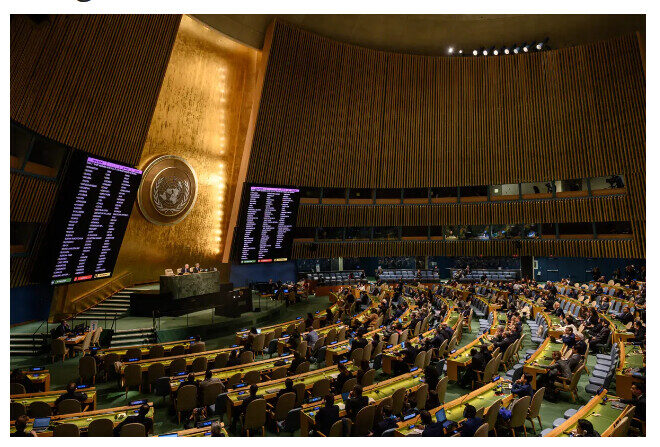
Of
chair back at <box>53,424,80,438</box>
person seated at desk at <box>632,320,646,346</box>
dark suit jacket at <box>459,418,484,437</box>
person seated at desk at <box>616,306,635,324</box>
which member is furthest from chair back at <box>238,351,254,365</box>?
person seated at desk at <box>616,306,635,324</box>

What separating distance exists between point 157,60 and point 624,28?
65.2 feet

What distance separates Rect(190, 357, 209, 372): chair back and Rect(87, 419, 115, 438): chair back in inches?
129

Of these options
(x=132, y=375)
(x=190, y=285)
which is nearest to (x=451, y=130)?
(x=190, y=285)

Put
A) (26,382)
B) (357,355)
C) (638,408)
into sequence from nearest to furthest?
1. (638,408)
2. (26,382)
3. (357,355)

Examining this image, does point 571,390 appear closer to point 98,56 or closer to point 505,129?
point 98,56

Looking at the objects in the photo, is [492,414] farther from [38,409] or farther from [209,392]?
[38,409]

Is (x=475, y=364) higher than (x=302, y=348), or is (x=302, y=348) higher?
(x=475, y=364)

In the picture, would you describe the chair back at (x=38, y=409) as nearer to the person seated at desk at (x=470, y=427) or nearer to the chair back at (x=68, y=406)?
the chair back at (x=68, y=406)

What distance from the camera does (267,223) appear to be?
56.4 ft

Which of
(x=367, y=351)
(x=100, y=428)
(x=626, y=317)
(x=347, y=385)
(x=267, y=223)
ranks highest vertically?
(x=267, y=223)

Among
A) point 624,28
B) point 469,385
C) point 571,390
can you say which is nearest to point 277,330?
point 469,385

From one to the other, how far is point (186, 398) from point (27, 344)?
21.9ft

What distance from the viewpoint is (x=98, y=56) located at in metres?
11.4

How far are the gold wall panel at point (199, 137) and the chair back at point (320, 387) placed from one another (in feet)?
34.8
